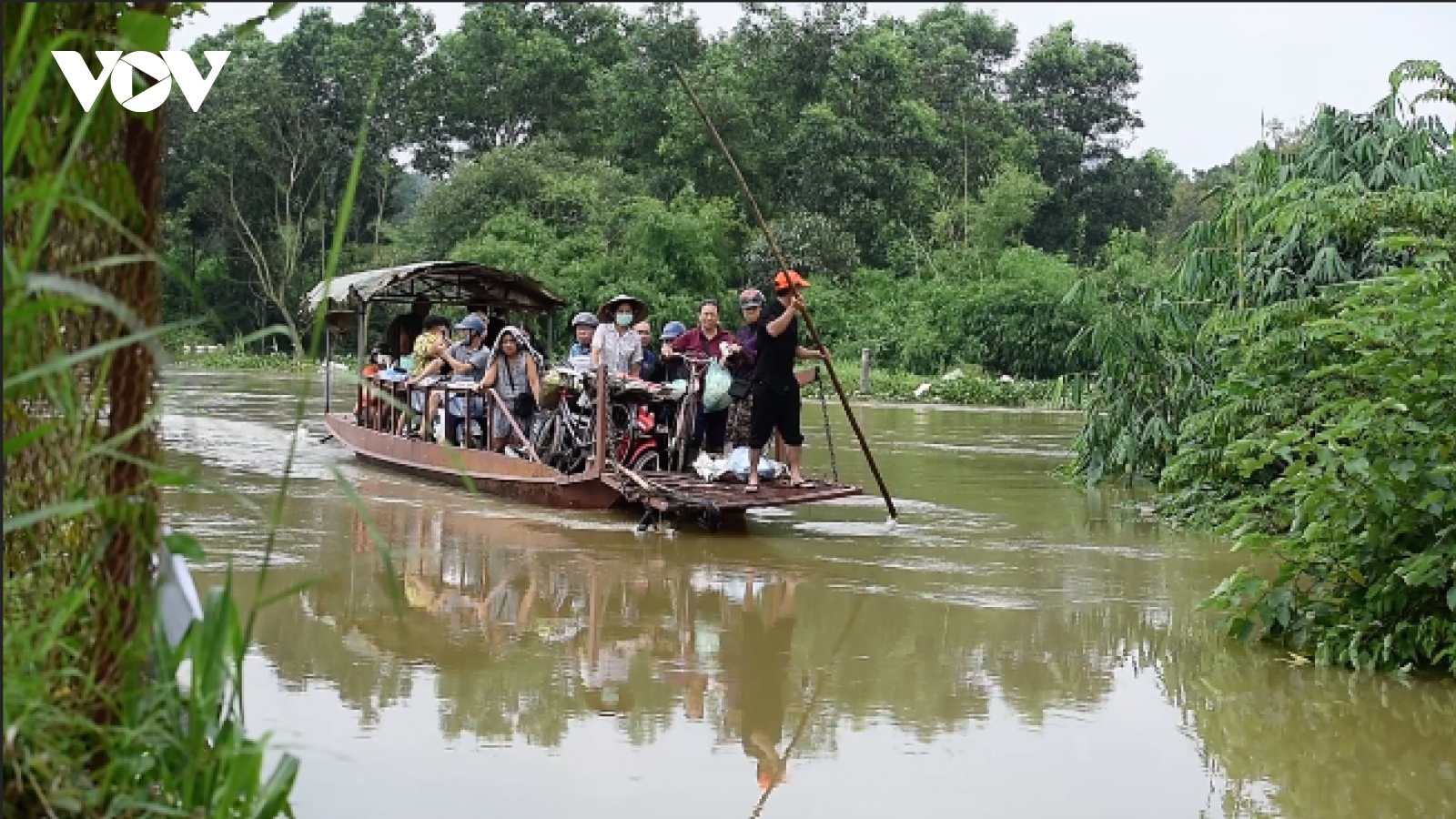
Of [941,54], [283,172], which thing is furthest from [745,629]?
[941,54]

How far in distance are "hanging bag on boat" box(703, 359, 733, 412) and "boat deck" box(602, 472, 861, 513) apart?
0.63m

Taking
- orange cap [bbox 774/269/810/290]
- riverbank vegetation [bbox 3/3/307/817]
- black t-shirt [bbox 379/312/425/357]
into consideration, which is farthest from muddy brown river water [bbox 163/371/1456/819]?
black t-shirt [bbox 379/312/425/357]

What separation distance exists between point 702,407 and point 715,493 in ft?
3.83

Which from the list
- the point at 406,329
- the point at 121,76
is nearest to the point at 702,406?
the point at 406,329

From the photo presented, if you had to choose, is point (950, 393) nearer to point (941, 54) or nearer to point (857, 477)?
point (857, 477)

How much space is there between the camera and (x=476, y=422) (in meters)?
14.3

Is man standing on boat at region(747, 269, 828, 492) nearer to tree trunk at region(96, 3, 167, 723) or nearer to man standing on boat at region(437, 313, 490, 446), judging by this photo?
man standing on boat at region(437, 313, 490, 446)

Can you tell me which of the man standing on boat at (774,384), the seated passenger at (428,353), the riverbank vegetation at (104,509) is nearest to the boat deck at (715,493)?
the man standing on boat at (774,384)

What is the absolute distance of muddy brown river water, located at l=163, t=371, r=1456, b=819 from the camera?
19.3ft

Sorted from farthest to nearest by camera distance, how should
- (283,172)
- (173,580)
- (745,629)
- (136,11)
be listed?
(283,172) → (745,629) → (173,580) → (136,11)

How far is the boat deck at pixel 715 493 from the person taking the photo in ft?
36.7

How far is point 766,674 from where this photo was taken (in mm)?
7578

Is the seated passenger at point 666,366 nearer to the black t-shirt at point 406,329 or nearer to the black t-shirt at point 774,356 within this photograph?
the black t-shirt at point 774,356

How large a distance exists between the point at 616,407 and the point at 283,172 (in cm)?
3341
